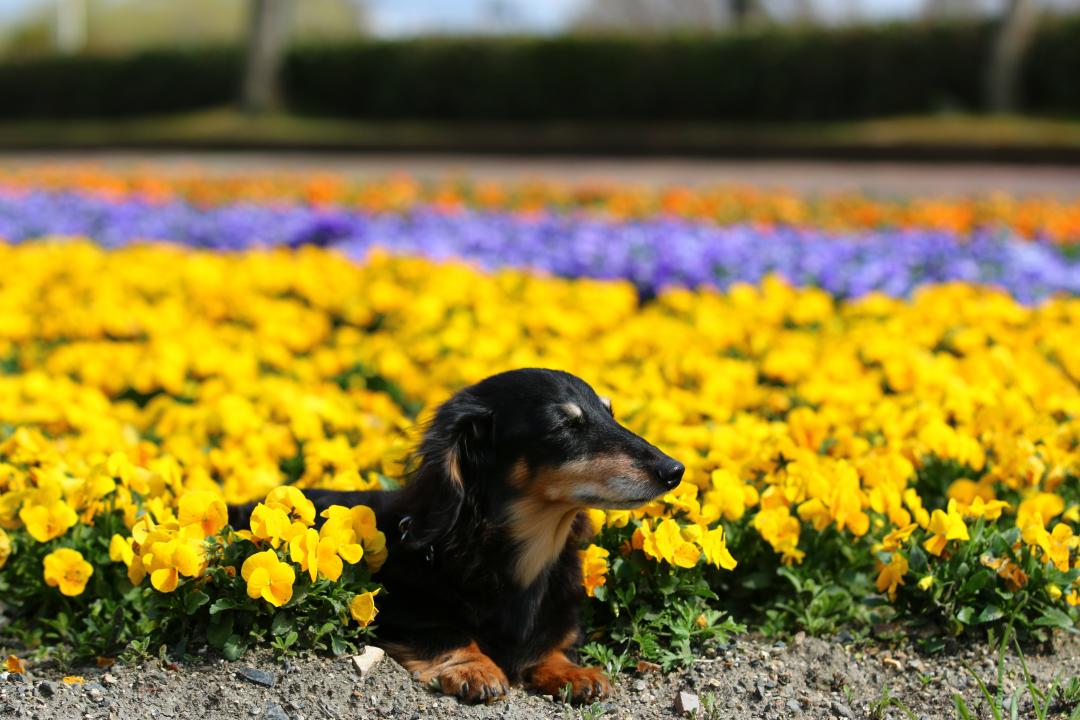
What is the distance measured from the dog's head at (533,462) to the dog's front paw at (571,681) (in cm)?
21

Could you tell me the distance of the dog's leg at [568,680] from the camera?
2.85 meters

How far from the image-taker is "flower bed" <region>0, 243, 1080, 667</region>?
3016 millimetres

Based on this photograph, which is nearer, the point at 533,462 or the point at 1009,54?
the point at 533,462

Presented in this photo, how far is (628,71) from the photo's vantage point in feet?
90.5

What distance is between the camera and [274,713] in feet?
8.86

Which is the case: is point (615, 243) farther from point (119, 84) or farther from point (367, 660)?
point (119, 84)

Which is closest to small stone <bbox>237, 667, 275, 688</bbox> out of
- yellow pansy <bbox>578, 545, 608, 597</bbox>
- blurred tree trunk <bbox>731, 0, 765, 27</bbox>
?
yellow pansy <bbox>578, 545, 608, 597</bbox>

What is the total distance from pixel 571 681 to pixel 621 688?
167 millimetres

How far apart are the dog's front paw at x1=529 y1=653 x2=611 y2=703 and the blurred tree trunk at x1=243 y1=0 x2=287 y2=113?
2793 cm

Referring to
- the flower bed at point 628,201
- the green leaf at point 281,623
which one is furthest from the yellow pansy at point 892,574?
the flower bed at point 628,201

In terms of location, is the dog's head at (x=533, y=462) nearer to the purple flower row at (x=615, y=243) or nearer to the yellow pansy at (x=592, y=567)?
the yellow pansy at (x=592, y=567)

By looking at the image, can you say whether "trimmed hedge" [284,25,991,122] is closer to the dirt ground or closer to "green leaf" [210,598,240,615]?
the dirt ground

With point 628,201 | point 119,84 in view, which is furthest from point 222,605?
point 119,84

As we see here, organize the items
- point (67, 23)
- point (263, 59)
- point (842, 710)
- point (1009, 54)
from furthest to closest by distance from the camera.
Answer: point (67, 23) → point (263, 59) → point (1009, 54) → point (842, 710)
